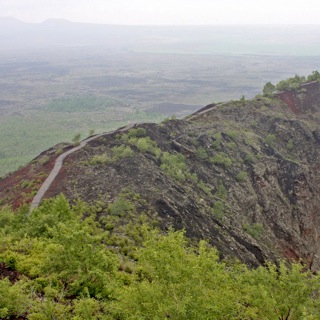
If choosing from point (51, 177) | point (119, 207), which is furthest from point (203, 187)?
point (51, 177)

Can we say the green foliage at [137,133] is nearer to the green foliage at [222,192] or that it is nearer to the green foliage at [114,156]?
the green foliage at [114,156]

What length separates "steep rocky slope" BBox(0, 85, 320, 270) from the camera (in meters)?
34.8

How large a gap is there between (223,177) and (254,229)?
888 cm

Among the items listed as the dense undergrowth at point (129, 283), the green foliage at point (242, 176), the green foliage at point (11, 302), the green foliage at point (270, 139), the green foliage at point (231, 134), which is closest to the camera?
the dense undergrowth at point (129, 283)

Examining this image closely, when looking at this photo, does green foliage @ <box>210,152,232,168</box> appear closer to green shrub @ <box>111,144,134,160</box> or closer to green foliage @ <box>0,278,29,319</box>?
green shrub @ <box>111,144,134,160</box>

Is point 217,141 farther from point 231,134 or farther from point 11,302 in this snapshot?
point 11,302

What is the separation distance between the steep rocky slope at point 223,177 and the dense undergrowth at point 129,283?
33.1 ft

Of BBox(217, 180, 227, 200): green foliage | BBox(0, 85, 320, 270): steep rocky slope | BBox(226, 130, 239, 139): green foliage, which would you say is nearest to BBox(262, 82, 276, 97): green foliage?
BBox(0, 85, 320, 270): steep rocky slope

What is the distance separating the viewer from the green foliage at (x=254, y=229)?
129 ft

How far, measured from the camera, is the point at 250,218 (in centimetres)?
4344

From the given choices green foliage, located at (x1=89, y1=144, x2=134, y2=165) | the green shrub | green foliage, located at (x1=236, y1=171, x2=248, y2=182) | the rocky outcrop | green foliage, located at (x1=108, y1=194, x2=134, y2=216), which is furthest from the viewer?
the rocky outcrop

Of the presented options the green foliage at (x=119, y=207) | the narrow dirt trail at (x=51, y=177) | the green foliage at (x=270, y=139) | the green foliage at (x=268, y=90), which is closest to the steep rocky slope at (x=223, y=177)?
the green foliage at (x=270, y=139)

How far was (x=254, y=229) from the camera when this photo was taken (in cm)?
4053

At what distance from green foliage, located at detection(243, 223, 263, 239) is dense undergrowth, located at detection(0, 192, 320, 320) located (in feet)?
53.4
